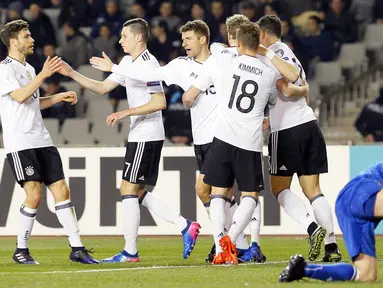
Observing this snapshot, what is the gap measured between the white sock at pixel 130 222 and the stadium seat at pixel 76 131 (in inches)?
298

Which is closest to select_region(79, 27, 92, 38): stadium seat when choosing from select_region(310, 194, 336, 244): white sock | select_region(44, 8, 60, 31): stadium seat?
select_region(44, 8, 60, 31): stadium seat

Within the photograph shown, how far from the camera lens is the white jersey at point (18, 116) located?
10.4 metres

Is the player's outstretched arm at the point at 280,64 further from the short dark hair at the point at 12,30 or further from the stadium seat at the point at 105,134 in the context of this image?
the stadium seat at the point at 105,134

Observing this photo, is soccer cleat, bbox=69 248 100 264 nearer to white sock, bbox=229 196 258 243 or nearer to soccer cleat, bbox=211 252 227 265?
soccer cleat, bbox=211 252 227 265

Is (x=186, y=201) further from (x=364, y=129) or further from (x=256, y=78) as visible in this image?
(x=256, y=78)

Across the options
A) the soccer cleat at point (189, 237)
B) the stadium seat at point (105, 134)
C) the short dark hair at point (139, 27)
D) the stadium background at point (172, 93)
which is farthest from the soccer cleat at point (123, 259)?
the stadium seat at point (105, 134)

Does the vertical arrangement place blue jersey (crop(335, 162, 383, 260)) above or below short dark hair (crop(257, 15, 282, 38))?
below

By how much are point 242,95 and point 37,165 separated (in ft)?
6.96

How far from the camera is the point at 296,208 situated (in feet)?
34.4

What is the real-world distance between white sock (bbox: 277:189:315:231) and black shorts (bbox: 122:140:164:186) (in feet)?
4.19

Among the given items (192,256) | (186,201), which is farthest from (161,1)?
(192,256)

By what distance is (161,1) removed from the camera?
21016mm

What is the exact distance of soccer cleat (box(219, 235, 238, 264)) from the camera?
9.53 meters

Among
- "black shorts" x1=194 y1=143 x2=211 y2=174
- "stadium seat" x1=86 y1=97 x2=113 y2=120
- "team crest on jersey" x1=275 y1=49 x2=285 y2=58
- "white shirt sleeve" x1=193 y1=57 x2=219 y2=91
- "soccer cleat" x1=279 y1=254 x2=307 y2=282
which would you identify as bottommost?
"soccer cleat" x1=279 y1=254 x2=307 y2=282
